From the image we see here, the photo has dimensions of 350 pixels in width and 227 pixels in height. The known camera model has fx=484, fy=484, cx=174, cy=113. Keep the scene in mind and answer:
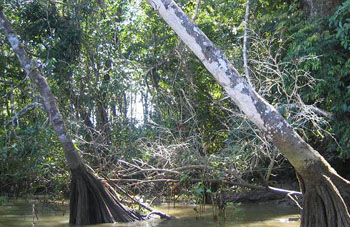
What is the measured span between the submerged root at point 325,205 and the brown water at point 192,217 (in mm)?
2358

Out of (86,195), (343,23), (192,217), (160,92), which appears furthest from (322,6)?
(86,195)

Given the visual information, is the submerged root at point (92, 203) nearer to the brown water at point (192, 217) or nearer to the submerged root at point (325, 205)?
the brown water at point (192, 217)

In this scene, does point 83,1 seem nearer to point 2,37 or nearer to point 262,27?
point 2,37

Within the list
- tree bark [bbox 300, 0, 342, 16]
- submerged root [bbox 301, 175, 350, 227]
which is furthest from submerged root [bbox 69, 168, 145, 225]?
tree bark [bbox 300, 0, 342, 16]

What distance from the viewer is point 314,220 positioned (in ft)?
21.3

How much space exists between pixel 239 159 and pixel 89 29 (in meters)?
7.49

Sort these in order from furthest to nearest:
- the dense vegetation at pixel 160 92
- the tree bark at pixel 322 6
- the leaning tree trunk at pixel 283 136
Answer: the tree bark at pixel 322 6, the dense vegetation at pixel 160 92, the leaning tree trunk at pixel 283 136

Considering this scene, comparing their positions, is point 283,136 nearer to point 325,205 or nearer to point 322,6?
point 325,205

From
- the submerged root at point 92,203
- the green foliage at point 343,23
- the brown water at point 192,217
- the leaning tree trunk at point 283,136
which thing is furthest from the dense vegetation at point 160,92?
the leaning tree trunk at point 283,136

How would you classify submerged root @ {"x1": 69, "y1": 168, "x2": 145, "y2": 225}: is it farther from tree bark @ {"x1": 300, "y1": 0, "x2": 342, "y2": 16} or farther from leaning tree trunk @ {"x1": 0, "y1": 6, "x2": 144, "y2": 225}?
tree bark @ {"x1": 300, "y1": 0, "x2": 342, "y2": 16}

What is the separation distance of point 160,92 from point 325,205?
24.3 feet

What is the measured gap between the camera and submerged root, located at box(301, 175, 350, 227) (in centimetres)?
626

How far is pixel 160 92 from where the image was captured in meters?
13.2

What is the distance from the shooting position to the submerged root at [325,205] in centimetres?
626
